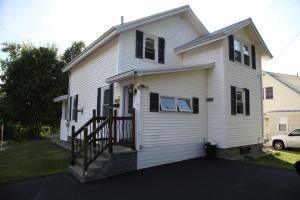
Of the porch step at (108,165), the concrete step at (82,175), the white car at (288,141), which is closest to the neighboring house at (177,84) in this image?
the porch step at (108,165)

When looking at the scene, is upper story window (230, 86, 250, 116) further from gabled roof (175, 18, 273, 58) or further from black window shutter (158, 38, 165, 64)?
black window shutter (158, 38, 165, 64)

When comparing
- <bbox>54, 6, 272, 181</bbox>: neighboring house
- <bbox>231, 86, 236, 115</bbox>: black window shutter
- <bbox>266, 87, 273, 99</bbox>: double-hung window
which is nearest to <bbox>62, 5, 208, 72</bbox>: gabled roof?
<bbox>54, 6, 272, 181</bbox>: neighboring house

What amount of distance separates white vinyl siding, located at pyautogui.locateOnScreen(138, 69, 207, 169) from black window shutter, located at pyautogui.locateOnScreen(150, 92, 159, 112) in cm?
15

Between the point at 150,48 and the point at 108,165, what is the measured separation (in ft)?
20.0

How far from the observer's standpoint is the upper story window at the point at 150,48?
1119 centimetres

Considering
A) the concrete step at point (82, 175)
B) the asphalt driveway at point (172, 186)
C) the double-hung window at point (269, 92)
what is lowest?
the asphalt driveway at point (172, 186)

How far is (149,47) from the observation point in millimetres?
11352

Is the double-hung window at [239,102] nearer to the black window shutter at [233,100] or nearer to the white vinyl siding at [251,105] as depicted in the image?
the white vinyl siding at [251,105]

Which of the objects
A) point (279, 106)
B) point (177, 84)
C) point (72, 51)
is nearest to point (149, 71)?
point (177, 84)

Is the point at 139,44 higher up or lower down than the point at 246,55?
lower down

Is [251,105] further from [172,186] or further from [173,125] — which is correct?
[172,186]

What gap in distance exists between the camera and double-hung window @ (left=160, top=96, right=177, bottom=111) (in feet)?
→ 30.8

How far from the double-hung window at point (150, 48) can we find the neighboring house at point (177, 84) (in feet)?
0.16

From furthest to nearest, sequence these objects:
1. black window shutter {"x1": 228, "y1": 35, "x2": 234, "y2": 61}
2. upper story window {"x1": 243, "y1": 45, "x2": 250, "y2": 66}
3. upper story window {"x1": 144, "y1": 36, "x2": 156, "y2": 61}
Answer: upper story window {"x1": 243, "y1": 45, "x2": 250, "y2": 66}, black window shutter {"x1": 228, "y1": 35, "x2": 234, "y2": 61}, upper story window {"x1": 144, "y1": 36, "x2": 156, "y2": 61}
